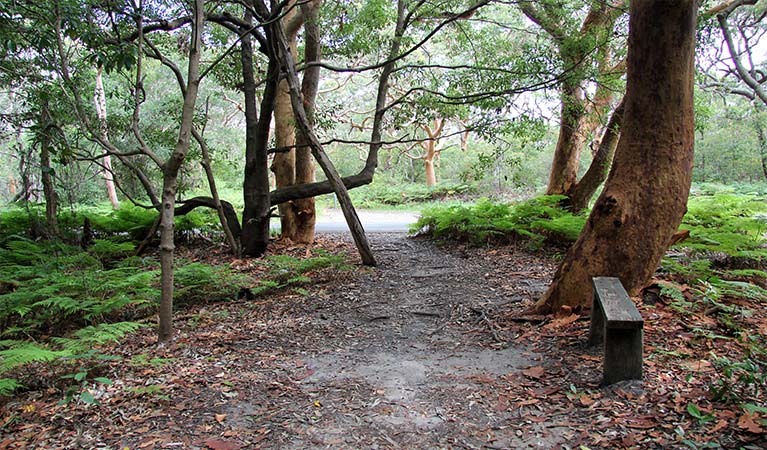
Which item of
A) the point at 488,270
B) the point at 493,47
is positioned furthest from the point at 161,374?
the point at 493,47

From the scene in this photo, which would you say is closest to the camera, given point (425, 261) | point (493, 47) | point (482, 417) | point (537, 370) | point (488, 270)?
point (482, 417)

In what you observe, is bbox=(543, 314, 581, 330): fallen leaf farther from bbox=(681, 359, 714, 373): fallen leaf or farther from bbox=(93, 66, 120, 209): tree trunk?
bbox=(93, 66, 120, 209): tree trunk

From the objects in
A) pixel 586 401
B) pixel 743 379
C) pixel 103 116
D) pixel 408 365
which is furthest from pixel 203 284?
pixel 103 116

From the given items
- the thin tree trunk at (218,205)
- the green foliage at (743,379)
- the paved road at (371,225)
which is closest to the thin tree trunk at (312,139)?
the thin tree trunk at (218,205)

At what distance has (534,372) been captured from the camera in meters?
3.83

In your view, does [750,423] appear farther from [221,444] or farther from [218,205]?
[218,205]

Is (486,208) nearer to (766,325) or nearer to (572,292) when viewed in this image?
(572,292)

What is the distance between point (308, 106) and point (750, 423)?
9.58 meters

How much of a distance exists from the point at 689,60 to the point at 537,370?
3.20 meters

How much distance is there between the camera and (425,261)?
9.34 meters

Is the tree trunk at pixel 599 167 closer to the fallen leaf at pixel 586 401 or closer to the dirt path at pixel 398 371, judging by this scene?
the dirt path at pixel 398 371

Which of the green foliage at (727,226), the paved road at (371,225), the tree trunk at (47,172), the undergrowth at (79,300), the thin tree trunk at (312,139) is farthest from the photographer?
the paved road at (371,225)

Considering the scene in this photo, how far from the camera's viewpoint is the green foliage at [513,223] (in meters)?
8.92

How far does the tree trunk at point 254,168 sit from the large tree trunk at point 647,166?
6.74 m
